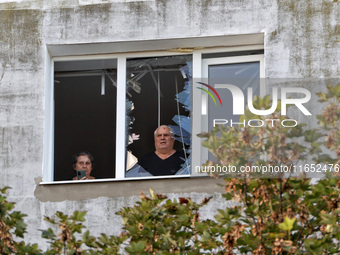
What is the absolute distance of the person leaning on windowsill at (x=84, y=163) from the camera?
55.5ft

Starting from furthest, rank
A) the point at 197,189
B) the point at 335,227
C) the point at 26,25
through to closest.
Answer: the point at 26,25
the point at 197,189
the point at 335,227

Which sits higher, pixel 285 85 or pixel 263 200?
pixel 285 85

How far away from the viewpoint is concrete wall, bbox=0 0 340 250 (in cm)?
1620

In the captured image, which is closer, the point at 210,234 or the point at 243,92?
the point at 210,234

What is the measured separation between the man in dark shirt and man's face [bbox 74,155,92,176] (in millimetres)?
678

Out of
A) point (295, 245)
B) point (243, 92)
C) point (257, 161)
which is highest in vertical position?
point (243, 92)

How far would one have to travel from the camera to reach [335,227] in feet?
41.1

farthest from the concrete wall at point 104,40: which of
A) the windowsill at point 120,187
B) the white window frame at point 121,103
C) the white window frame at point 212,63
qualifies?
the white window frame at point 212,63

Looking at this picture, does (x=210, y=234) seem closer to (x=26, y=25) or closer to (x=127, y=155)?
(x=127, y=155)

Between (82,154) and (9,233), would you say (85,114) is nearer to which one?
(82,154)

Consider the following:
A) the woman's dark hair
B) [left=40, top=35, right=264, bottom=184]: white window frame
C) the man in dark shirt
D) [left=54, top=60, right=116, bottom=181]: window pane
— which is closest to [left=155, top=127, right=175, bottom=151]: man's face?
the man in dark shirt

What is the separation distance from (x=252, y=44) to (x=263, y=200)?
13.3 feet

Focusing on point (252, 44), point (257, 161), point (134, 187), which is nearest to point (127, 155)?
point (134, 187)

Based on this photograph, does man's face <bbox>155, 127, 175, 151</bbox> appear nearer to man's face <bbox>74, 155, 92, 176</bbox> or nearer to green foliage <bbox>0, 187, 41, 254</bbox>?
man's face <bbox>74, 155, 92, 176</bbox>
